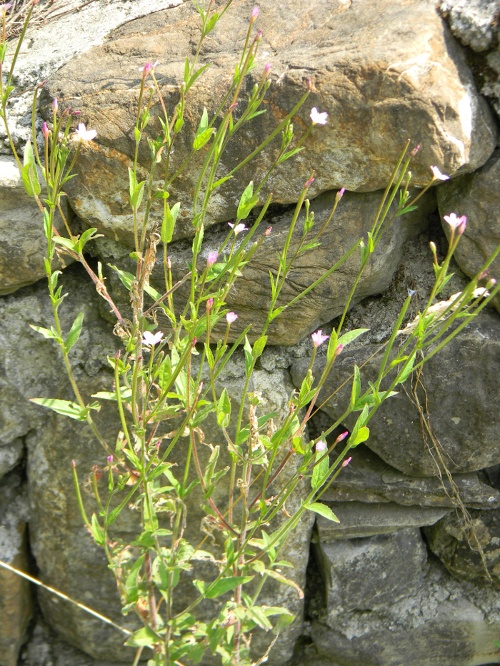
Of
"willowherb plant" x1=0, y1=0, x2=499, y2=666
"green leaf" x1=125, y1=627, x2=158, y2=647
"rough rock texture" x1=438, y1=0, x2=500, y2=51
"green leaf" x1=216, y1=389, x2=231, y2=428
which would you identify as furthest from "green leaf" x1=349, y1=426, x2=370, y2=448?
"rough rock texture" x1=438, y1=0, x2=500, y2=51

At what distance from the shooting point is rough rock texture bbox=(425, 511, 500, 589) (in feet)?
5.92

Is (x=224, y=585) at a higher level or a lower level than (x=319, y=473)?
lower

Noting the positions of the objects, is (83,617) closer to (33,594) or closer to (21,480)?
(33,594)

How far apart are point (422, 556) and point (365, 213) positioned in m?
0.95

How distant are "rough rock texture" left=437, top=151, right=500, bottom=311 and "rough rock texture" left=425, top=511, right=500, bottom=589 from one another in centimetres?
66

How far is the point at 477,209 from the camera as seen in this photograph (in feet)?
4.85

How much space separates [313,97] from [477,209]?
16.6 inches

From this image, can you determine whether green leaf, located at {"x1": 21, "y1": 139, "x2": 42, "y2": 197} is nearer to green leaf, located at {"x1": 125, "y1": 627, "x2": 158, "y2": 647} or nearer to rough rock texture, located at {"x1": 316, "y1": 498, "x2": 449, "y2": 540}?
green leaf, located at {"x1": 125, "y1": 627, "x2": 158, "y2": 647}

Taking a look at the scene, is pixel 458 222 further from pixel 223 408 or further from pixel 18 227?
pixel 18 227

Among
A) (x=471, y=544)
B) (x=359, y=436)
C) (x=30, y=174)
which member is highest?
(x=30, y=174)

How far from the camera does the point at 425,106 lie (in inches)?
50.8

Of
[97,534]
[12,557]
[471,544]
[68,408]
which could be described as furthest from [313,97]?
[12,557]

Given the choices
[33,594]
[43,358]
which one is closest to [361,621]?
[33,594]

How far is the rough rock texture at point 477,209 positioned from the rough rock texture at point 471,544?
660mm
